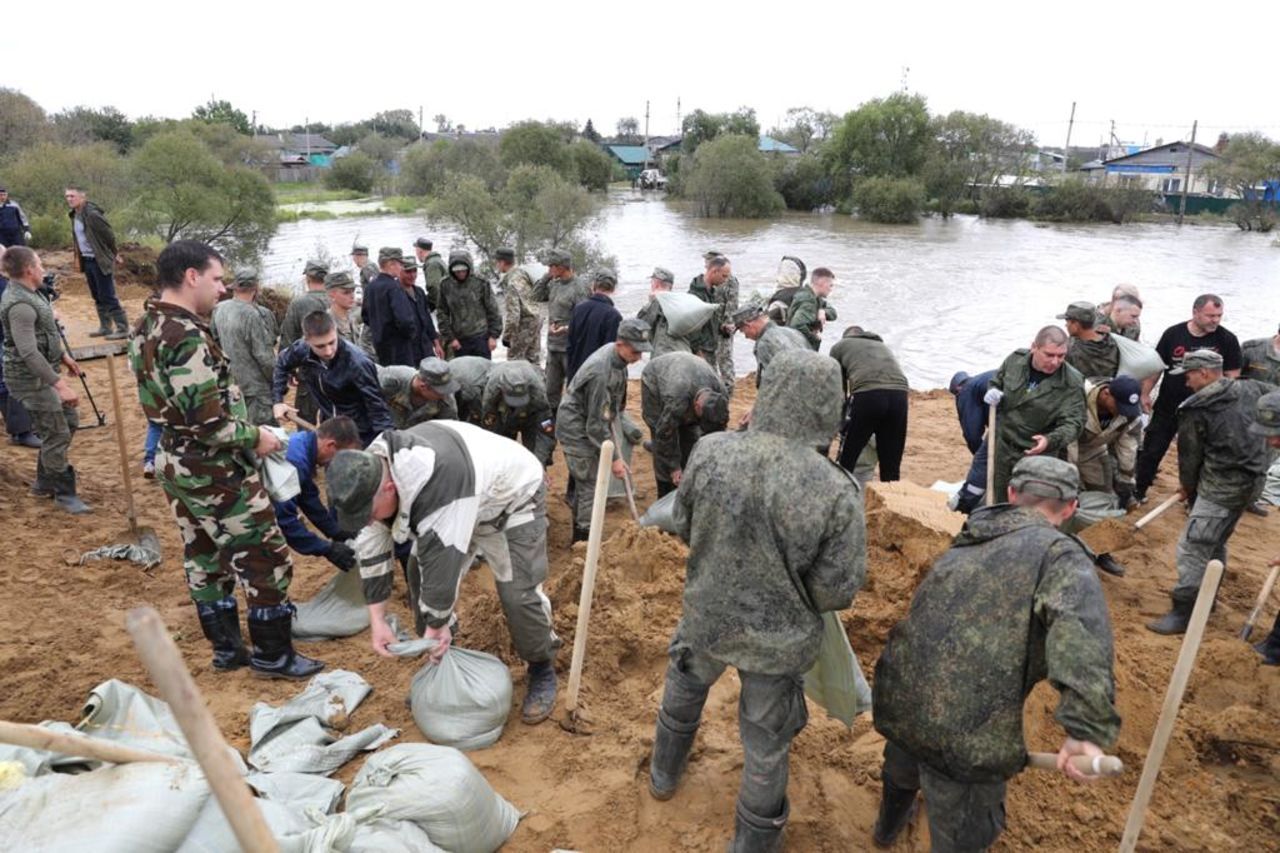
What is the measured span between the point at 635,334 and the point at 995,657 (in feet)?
10.2

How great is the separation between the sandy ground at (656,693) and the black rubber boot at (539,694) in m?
0.07

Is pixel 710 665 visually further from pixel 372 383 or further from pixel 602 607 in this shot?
pixel 372 383

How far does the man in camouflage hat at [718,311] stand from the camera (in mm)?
7250

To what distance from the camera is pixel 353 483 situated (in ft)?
8.48

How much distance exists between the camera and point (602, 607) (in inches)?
167

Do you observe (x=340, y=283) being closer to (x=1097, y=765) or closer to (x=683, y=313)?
(x=683, y=313)

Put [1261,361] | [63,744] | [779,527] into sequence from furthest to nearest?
[1261,361] → [779,527] → [63,744]

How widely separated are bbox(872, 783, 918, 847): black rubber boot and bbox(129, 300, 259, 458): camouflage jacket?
2994mm

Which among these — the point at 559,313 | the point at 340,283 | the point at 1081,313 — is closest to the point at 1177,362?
the point at 1081,313

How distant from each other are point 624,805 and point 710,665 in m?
0.75

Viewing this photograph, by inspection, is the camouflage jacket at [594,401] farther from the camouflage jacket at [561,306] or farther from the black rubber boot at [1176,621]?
the black rubber boot at [1176,621]

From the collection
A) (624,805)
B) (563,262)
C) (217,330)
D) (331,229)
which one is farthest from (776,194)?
(624,805)

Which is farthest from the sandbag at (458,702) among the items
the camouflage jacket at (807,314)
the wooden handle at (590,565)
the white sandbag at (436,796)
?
the camouflage jacket at (807,314)

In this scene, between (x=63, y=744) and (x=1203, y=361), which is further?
(x=1203, y=361)
